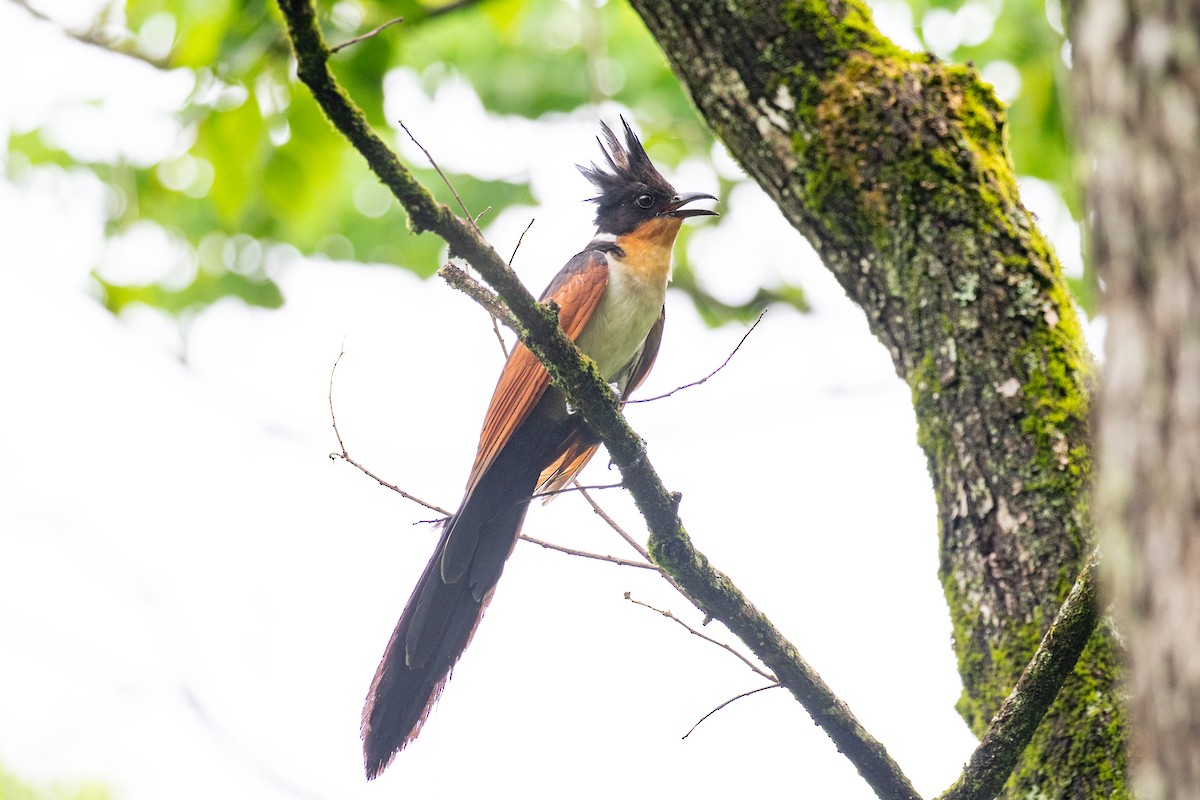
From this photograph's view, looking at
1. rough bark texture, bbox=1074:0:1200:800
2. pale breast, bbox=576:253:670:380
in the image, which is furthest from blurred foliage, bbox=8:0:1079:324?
rough bark texture, bbox=1074:0:1200:800

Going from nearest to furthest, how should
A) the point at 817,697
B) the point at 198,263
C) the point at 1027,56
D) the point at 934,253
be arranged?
1. the point at 817,697
2. the point at 934,253
3. the point at 1027,56
4. the point at 198,263

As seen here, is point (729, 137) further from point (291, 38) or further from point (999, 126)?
point (291, 38)

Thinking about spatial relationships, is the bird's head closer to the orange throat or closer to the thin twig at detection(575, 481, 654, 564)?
the orange throat

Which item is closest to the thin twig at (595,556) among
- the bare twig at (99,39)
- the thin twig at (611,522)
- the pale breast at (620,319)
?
the thin twig at (611,522)

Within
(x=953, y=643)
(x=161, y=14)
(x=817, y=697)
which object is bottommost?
(x=817, y=697)

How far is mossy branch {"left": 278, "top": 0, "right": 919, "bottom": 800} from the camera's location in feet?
6.66

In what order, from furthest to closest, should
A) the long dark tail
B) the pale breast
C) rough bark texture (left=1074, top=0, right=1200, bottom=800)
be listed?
the pale breast, the long dark tail, rough bark texture (left=1074, top=0, right=1200, bottom=800)

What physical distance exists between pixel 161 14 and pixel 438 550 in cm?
246

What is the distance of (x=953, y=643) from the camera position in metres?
2.81

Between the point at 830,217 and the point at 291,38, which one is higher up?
the point at 830,217

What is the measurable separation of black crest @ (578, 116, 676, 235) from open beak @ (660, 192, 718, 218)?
49mm

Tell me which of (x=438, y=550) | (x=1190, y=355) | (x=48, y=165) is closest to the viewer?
(x=1190, y=355)

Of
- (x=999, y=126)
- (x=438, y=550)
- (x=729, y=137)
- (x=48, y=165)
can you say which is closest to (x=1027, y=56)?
(x=999, y=126)

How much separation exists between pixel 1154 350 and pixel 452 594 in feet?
9.22
